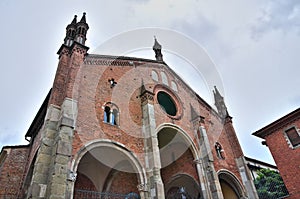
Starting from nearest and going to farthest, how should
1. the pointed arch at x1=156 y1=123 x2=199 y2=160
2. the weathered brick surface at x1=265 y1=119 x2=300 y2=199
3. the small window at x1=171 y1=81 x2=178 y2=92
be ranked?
the weathered brick surface at x1=265 y1=119 x2=300 y2=199
the pointed arch at x1=156 y1=123 x2=199 y2=160
the small window at x1=171 y1=81 x2=178 y2=92

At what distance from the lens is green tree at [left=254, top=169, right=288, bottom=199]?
57.9ft

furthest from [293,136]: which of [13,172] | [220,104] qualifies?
[13,172]

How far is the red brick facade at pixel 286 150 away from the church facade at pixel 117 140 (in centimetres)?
241

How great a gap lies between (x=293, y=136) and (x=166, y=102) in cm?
930

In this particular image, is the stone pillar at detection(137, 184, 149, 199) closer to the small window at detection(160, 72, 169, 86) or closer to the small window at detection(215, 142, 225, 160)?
the small window at detection(215, 142, 225, 160)

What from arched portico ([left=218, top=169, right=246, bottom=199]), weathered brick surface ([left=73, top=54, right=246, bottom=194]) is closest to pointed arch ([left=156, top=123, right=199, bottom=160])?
weathered brick surface ([left=73, top=54, right=246, bottom=194])

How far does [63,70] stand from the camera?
1172cm

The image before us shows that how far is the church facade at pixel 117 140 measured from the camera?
31.3ft

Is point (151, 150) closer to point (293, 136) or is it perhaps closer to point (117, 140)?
point (117, 140)

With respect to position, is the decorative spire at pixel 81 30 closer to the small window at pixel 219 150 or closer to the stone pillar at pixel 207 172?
the stone pillar at pixel 207 172

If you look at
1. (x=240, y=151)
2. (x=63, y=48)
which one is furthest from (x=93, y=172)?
(x=240, y=151)

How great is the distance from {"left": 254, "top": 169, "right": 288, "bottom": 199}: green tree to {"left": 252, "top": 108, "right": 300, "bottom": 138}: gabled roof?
14.5ft

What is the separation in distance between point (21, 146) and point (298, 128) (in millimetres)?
18045

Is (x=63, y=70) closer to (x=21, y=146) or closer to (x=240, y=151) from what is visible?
(x=21, y=146)
